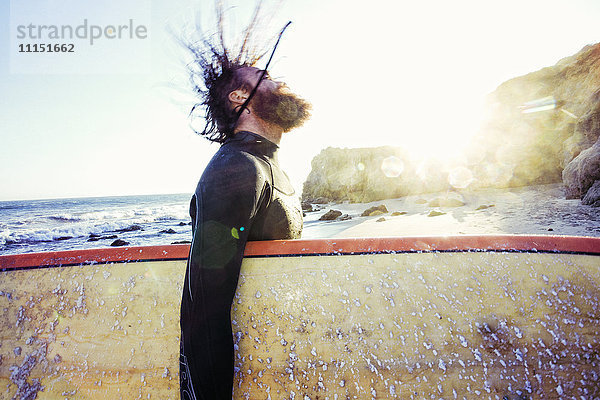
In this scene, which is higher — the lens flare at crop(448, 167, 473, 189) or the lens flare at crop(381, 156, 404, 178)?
the lens flare at crop(381, 156, 404, 178)

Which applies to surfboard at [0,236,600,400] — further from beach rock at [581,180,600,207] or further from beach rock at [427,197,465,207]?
beach rock at [427,197,465,207]

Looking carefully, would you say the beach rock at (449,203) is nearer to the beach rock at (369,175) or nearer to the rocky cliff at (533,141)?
the rocky cliff at (533,141)

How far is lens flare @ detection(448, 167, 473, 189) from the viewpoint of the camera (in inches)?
503

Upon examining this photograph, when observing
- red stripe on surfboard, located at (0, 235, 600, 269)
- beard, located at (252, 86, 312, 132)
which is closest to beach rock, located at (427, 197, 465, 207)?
red stripe on surfboard, located at (0, 235, 600, 269)

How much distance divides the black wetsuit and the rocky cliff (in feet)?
28.4

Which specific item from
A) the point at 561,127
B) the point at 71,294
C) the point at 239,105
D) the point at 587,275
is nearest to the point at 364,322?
the point at 587,275

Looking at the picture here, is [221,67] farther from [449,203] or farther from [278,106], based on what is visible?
[449,203]

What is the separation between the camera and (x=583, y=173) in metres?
6.44

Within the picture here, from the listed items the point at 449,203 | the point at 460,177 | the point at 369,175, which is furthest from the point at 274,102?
the point at 369,175

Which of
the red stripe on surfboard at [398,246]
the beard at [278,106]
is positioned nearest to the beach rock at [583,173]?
the red stripe on surfboard at [398,246]

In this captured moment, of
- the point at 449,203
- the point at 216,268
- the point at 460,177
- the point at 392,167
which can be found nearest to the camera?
the point at 216,268

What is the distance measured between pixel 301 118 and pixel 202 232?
95 cm

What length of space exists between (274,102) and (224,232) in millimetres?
859

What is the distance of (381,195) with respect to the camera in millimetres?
17453
